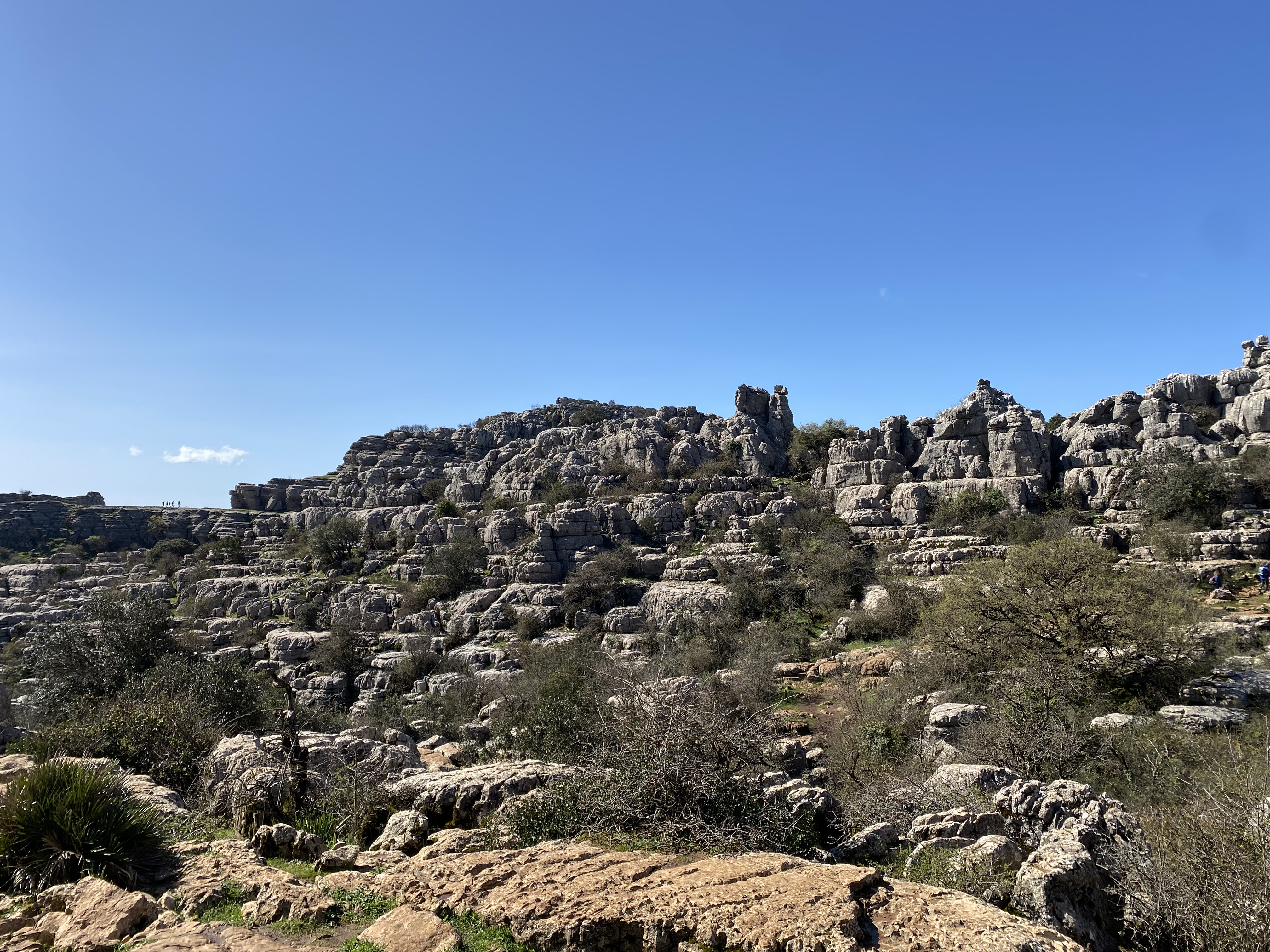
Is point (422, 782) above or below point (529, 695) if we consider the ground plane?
above

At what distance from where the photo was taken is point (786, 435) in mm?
59781

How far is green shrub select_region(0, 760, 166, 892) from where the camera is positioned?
5.53 metres

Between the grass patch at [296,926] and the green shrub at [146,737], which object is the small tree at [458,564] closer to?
the green shrub at [146,737]

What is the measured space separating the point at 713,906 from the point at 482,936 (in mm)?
1670

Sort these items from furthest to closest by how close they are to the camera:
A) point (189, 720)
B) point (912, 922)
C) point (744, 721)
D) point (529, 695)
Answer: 1. point (529, 695)
2. point (189, 720)
3. point (744, 721)
4. point (912, 922)

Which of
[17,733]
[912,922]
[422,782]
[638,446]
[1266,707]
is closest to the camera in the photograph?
[912,922]

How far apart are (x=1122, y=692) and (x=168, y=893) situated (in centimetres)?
1639

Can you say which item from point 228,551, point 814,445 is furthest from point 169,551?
point 814,445

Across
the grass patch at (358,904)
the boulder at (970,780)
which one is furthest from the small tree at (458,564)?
the grass patch at (358,904)

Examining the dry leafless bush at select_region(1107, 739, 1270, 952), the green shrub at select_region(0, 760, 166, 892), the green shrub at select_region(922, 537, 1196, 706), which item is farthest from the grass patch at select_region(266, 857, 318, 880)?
the green shrub at select_region(922, 537, 1196, 706)

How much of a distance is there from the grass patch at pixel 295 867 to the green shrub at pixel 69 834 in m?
0.94

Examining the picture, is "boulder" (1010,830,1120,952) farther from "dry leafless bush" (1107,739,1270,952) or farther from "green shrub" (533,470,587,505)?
"green shrub" (533,470,587,505)

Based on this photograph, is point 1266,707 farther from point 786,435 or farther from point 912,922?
point 786,435

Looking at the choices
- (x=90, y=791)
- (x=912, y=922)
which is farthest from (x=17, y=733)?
(x=912, y=922)
